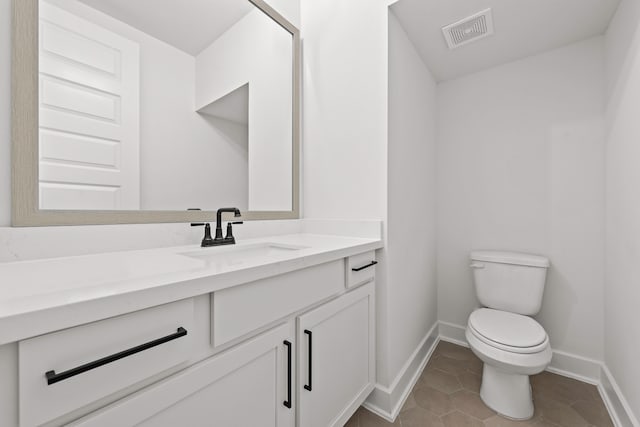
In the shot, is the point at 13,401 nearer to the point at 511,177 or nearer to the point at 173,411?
the point at 173,411

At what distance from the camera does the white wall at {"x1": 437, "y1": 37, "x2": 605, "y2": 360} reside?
1.62 meters

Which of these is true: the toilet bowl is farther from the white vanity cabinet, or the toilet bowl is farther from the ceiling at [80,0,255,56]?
the ceiling at [80,0,255,56]

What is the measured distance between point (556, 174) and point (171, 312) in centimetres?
221

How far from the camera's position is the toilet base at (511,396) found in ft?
4.32

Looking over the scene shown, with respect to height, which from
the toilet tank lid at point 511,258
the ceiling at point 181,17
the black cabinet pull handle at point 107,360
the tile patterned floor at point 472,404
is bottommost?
the tile patterned floor at point 472,404

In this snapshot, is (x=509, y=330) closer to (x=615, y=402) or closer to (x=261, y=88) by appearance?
(x=615, y=402)

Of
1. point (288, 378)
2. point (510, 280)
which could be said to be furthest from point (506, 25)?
point (288, 378)

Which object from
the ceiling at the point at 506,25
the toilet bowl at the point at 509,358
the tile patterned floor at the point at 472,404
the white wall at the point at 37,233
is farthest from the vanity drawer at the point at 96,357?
the ceiling at the point at 506,25

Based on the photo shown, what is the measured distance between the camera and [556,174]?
172cm

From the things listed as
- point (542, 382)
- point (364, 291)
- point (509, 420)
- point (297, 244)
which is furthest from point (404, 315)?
point (542, 382)

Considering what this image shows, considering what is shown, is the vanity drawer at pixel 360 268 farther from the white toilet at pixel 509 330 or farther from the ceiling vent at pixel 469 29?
the ceiling vent at pixel 469 29

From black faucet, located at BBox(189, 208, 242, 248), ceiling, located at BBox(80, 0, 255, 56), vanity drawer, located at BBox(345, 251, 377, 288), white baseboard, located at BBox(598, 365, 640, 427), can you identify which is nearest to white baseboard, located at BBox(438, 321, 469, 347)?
white baseboard, located at BBox(598, 365, 640, 427)

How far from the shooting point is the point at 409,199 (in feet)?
5.31

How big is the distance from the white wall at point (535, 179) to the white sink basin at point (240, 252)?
146cm
